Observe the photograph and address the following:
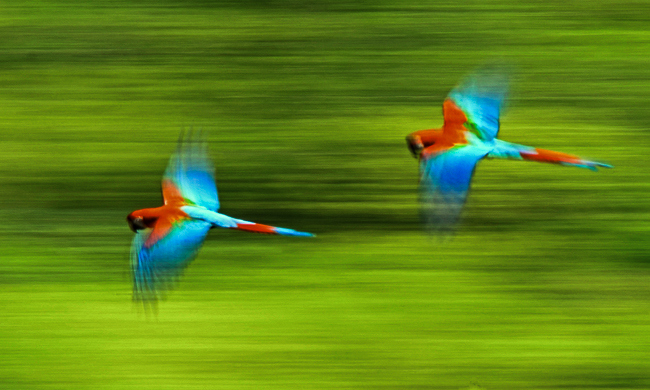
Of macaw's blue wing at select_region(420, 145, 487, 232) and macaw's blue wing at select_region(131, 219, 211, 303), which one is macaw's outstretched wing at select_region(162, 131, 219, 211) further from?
macaw's blue wing at select_region(420, 145, 487, 232)

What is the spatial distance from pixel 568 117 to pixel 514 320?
105 centimetres

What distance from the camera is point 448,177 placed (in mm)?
2301

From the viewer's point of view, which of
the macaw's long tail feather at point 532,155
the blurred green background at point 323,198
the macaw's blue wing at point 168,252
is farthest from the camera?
the blurred green background at point 323,198

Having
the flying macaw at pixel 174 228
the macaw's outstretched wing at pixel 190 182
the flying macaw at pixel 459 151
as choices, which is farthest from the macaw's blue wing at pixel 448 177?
the macaw's outstretched wing at pixel 190 182

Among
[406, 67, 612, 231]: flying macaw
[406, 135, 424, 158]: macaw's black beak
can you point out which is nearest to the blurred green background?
[406, 67, 612, 231]: flying macaw

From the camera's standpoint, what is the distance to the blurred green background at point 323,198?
2697mm

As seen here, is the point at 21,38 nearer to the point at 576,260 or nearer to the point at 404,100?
the point at 404,100

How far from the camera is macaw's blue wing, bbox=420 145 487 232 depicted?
2281mm

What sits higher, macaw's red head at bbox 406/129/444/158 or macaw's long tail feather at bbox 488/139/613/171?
macaw's red head at bbox 406/129/444/158

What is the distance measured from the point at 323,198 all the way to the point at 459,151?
3.02 ft

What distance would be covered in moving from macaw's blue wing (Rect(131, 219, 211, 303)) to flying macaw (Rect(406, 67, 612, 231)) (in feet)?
1.79

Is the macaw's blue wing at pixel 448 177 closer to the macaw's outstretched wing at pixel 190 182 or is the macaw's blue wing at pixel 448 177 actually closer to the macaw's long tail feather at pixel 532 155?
the macaw's long tail feather at pixel 532 155

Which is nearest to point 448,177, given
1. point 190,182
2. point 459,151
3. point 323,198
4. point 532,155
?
point 459,151

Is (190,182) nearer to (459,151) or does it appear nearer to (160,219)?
(160,219)
